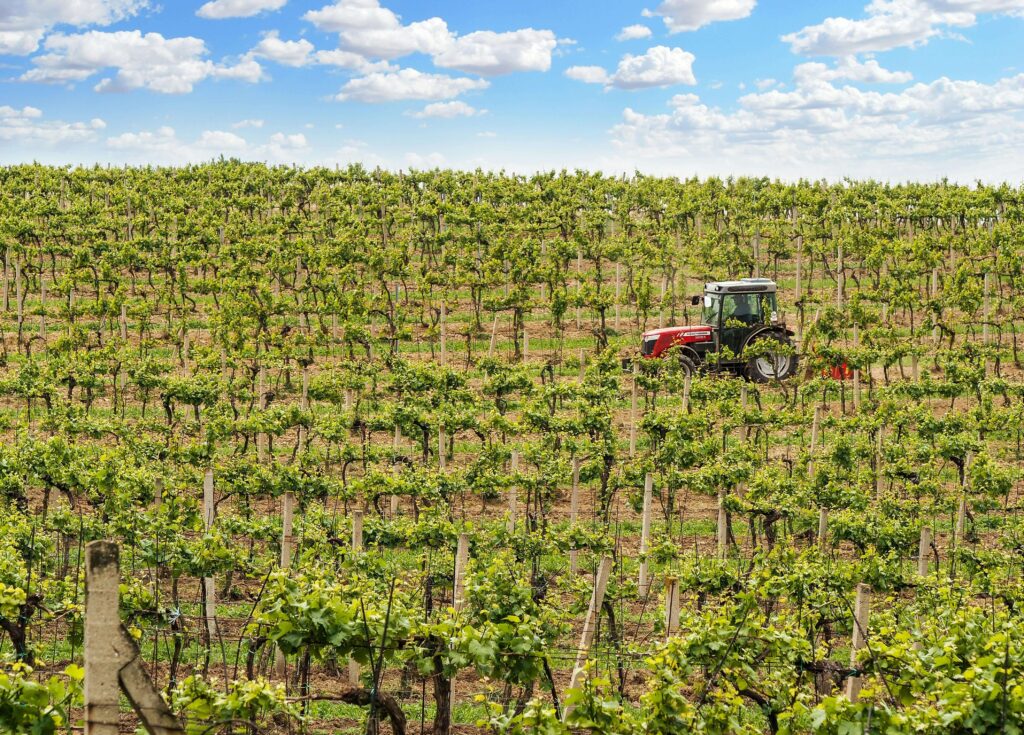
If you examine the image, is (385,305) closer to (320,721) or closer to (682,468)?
(682,468)

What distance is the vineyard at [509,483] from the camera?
928cm

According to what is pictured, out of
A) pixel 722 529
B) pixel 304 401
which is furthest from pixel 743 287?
pixel 722 529

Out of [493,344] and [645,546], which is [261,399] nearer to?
[493,344]

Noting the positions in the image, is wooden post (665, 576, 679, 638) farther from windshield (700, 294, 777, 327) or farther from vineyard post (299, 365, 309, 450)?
windshield (700, 294, 777, 327)

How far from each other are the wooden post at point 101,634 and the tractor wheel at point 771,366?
24.2 meters

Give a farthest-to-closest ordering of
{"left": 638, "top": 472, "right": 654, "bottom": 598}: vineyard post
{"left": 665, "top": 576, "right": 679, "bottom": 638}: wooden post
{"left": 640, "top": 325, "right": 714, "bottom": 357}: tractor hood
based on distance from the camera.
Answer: {"left": 640, "top": 325, "right": 714, "bottom": 357}: tractor hood, {"left": 638, "top": 472, "right": 654, "bottom": 598}: vineyard post, {"left": 665, "top": 576, "right": 679, "bottom": 638}: wooden post

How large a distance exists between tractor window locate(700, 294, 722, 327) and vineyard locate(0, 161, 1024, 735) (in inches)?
65.3

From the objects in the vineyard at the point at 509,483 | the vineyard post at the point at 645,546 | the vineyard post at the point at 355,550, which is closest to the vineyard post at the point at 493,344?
the vineyard at the point at 509,483

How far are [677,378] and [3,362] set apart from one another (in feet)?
66.1

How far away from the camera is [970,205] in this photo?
4828 cm

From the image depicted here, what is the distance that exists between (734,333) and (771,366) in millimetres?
1507

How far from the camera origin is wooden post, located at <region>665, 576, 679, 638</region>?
11.8 meters

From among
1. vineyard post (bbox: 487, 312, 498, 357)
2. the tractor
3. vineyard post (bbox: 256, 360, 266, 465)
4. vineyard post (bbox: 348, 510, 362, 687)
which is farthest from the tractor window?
vineyard post (bbox: 348, 510, 362, 687)

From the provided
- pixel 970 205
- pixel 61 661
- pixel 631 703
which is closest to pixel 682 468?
pixel 631 703
